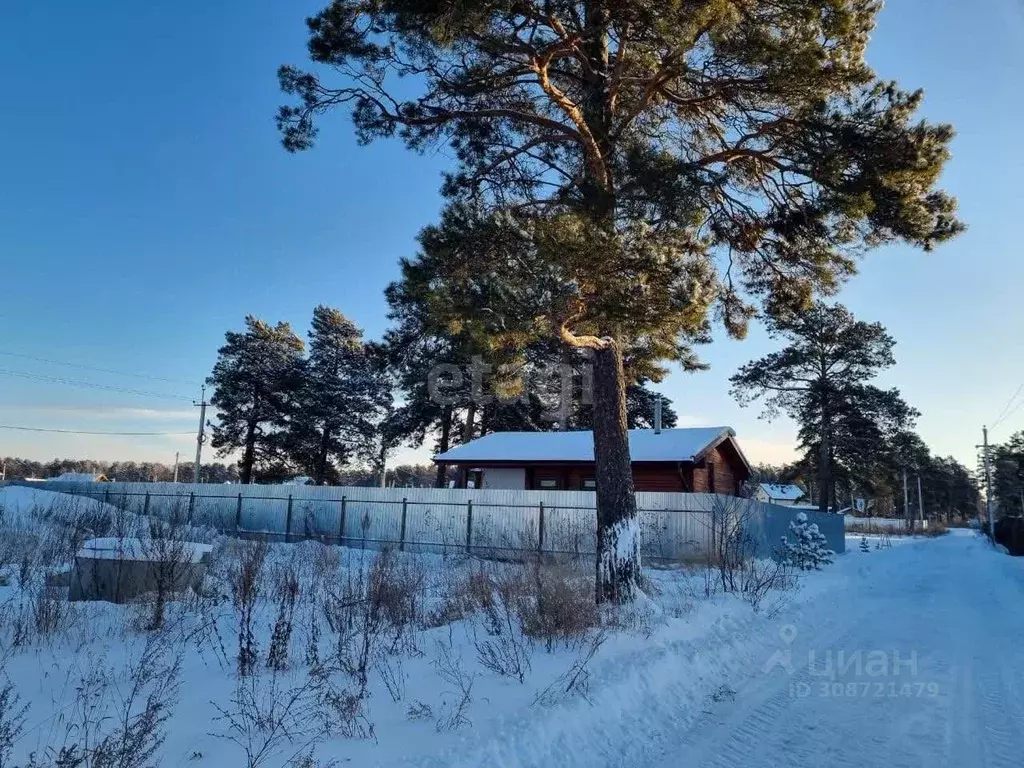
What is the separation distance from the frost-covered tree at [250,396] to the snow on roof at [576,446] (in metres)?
17.8

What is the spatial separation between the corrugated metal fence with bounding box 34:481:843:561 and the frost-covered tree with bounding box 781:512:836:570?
1224 millimetres

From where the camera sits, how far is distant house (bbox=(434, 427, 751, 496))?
26047 millimetres

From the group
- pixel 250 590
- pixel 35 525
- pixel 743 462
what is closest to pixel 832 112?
pixel 250 590

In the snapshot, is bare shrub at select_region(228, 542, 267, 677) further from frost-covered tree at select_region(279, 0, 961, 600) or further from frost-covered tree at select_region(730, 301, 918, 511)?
frost-covered tree at select_region(730, 301, 918, 511)

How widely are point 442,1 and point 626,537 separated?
A: 290 inches

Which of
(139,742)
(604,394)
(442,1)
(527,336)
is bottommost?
(139,742)

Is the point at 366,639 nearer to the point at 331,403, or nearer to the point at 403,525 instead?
the point at 403,525

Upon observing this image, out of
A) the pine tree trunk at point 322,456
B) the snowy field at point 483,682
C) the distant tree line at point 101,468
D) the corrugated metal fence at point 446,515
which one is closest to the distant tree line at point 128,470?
the distant tree line at point 101,468

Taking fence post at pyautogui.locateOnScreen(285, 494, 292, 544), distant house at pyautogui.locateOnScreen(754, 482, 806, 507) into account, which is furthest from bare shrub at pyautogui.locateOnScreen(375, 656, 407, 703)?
distant house at pyautogui.locateOnScreen(754, 482, 806, 507)

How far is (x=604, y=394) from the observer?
31.7 feet

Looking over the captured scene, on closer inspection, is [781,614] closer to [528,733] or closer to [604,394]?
[604,394]

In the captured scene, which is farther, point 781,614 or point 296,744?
→ point 781,614

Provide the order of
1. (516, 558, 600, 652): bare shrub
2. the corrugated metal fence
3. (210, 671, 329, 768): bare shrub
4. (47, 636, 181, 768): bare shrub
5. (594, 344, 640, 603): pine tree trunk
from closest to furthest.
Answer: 1. (47, 636, 181, 768): bare shrub
2. (210, 671, 329, 768): bare shrub
3. (516, 558, 600, 652): bare shrub
4. (594, 344, 640, 603): pine tree trunk
5. the corrugated metal fence

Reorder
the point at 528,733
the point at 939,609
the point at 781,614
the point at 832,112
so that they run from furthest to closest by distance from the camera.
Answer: the point at 939,609 → the point at 781,614 → the point at 832,112 → the point at 528,733
